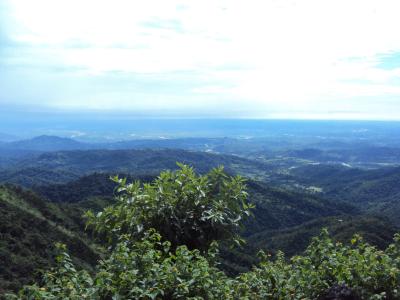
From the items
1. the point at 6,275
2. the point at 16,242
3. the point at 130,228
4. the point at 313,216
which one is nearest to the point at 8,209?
the point at 16,242

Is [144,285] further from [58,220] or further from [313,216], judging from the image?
[313,216]

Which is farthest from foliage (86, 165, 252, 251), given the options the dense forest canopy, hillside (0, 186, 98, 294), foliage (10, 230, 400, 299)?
hillside (0, 186, 98, 294)

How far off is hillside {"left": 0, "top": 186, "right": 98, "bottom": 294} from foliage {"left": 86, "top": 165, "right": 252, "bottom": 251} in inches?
1053

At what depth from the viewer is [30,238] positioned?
51.6 m

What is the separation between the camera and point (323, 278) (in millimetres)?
8977

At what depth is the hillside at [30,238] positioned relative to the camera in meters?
41.5

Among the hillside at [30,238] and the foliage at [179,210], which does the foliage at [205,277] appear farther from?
the hillside at [30,238]

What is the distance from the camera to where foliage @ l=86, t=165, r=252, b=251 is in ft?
29.3

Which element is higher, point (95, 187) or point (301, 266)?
point (301, 266)

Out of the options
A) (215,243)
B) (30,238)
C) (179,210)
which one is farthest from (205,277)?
(30,238)

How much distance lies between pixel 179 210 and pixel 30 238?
49.8 meters

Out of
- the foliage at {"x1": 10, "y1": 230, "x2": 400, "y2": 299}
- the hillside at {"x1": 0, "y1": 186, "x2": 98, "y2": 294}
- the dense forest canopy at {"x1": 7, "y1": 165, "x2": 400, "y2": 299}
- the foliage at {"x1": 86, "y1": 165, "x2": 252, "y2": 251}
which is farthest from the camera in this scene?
the hillside at {"x1": 0, "y1": 186, "x2": 98, "y2": 294}

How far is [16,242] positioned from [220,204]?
47620 mm

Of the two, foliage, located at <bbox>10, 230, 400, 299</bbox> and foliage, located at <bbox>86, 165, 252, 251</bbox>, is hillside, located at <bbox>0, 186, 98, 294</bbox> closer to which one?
foliage, located at <bbox>86, 165, 252, 251</bbox>
